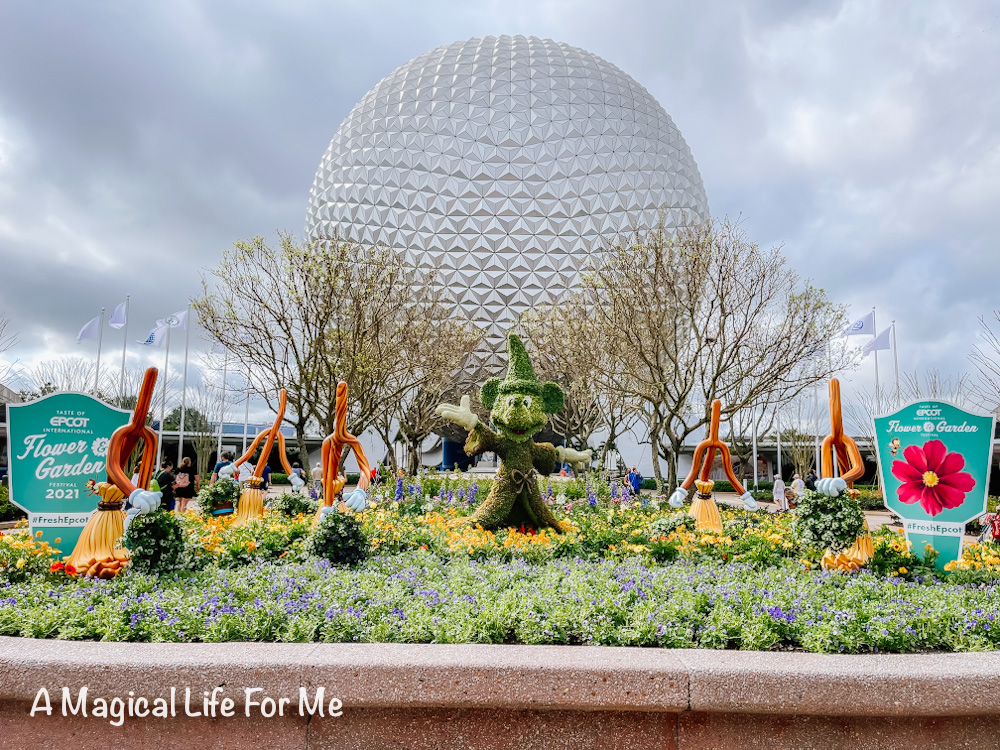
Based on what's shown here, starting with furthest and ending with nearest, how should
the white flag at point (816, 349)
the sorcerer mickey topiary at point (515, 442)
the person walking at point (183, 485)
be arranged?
the white flag at point (816, 349) < the person walking at point (183, 485) < the sorcerer mickey topiary at point (515, 442)

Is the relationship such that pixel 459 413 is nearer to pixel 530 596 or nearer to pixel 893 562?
pixel 530 596

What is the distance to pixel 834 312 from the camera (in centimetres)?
1440

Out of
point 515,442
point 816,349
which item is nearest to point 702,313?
point 816,349

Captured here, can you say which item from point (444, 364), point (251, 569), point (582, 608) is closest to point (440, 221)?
point (444, 364)

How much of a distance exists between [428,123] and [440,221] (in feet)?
16.4

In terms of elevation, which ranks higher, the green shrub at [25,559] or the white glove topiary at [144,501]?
the white glove topiary at [144,501]

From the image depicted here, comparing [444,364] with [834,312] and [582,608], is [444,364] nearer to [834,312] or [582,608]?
[834,312]

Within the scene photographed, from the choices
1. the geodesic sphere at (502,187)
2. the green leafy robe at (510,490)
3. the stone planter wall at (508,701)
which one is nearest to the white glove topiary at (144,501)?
the stone planter wall at (508,701)

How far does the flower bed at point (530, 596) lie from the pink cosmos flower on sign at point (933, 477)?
25.0 inches

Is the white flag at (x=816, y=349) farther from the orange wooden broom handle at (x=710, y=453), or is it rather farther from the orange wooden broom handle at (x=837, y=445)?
the orange wooden broom handle at (x=837, y=445)

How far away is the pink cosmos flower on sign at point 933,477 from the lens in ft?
21.4

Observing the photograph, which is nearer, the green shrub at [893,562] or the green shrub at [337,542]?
the green shrub at [893,562]

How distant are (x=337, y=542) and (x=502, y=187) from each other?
24.3 m

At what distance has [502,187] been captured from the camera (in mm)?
28203
